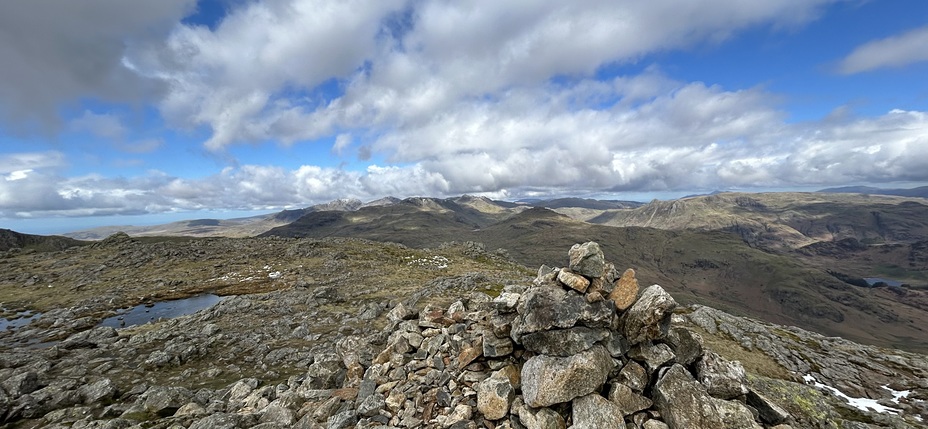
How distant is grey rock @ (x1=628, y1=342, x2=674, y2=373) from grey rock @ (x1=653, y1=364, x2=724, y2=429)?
579 millimetres

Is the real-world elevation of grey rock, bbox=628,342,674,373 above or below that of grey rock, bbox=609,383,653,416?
above

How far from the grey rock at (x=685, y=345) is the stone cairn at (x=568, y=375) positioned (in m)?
0.05

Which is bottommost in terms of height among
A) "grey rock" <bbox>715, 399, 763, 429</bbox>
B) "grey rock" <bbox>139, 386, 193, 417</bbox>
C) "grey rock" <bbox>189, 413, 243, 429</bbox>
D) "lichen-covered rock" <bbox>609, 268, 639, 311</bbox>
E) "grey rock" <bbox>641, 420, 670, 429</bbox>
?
"grey rock" <bbox>139, 386, 193, 417</bbox>

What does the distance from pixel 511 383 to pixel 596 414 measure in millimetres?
3945

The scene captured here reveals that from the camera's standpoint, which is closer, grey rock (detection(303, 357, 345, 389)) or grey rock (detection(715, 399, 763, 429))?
grey rock (detection(715, 399, 763, 429))

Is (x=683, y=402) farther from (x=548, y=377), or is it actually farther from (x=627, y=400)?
(x=548, y=377)

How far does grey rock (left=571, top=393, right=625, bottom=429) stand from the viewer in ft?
46.5

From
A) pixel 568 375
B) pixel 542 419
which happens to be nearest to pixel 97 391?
pixel 542 419

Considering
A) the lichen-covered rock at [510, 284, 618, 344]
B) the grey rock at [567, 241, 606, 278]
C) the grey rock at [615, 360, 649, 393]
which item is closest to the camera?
the grey rock at [615, 360, 649, 393]

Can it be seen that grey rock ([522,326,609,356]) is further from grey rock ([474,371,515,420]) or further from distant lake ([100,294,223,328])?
distant lake ([100,294,223,328])

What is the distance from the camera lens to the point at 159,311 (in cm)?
6656

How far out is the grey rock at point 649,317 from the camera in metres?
16.3

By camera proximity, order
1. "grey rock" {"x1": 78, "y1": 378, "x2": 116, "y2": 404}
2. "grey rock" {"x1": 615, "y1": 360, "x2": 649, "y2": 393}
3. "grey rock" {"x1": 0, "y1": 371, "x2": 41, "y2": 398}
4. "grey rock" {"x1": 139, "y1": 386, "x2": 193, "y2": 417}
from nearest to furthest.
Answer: "grey rock" {"x1": 615, "y1": 360, "x2": 649, "y2": 393} → "grey rock" {"x1": 139, "y1": 386, "x2": 193, "y2": 417} → "grey rock" {"x1": 0, "y1": 371, "x2": 41, "y2": 398} → "grey rock" {"x1": 78, "y1": 378, "x2": 116, "y2": 404}

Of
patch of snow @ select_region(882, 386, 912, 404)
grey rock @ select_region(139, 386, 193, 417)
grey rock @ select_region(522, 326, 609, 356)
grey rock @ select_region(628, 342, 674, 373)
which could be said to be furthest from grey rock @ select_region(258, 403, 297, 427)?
patch of snow @ select_region(882, 386, 912, 404)
